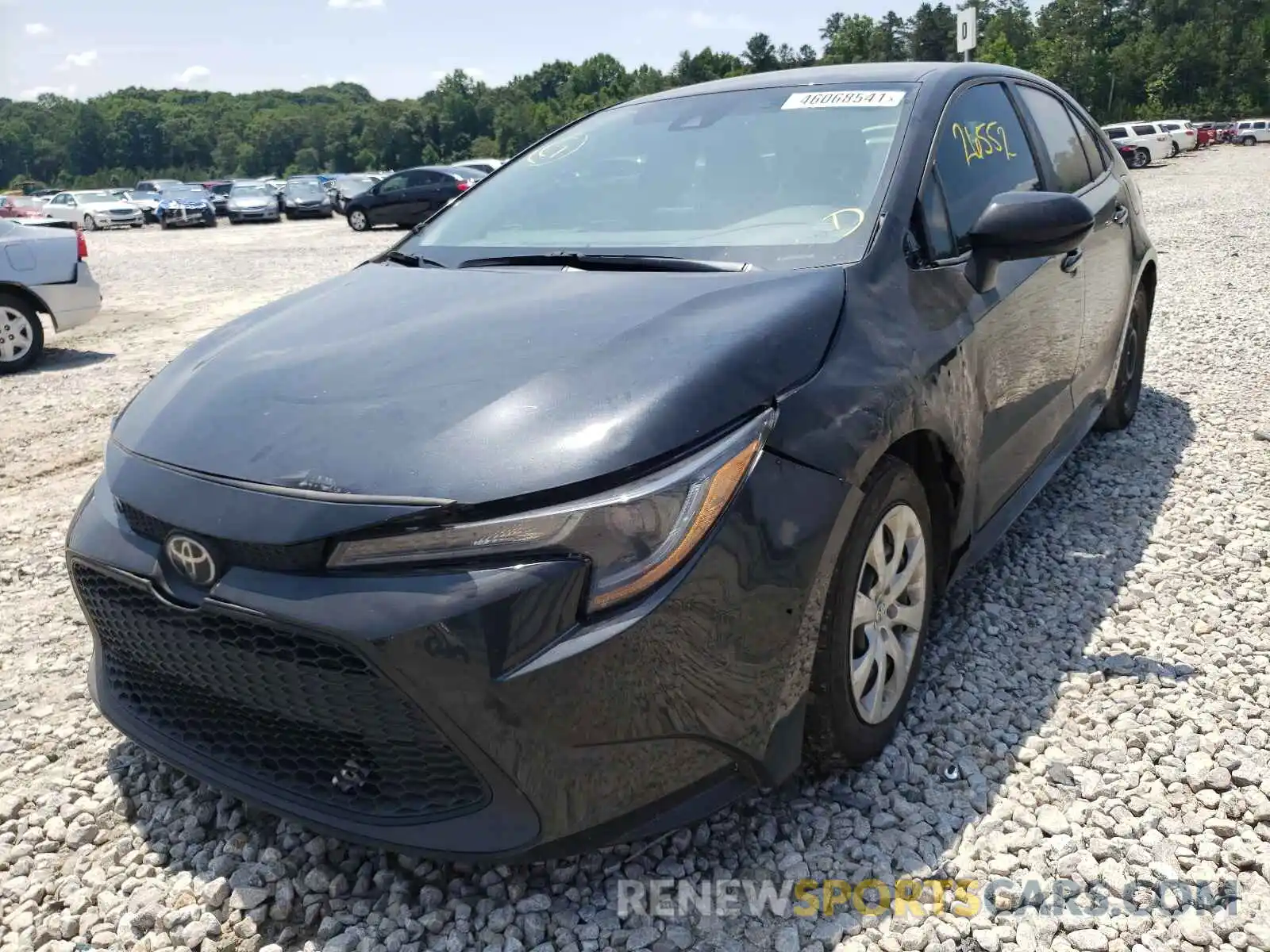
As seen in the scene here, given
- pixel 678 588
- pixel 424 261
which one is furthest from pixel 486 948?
pixel 424 261

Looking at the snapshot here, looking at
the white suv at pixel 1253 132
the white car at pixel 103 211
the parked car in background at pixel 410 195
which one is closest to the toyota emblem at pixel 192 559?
the parked car in background at pixel 410 195

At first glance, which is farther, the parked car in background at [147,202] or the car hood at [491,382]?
the parked car in background at [147,202]

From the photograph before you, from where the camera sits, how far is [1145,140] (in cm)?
3591

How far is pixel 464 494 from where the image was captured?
5.72ft

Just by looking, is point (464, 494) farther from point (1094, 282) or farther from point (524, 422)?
point (1094, 282)

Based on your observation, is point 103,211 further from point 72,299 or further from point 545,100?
point 545,100

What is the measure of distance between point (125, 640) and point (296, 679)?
0.55 m

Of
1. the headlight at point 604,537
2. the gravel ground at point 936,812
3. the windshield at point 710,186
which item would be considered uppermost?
the windshield at point 710,186

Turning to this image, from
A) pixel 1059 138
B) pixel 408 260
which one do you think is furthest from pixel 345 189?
pixel 408 260

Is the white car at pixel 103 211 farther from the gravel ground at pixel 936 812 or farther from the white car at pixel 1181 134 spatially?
the white car at pixel 1181 134

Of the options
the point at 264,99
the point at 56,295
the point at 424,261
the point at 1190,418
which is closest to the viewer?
the point at 424,261

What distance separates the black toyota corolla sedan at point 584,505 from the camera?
5.70 feet

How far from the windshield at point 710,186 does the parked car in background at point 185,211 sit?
31.1m

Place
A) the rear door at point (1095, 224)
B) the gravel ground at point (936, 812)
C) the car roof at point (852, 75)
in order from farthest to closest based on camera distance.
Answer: the rear door at point (1095, 224) → the car roof at point (852, 75) → the gravel ground at point (936, 812)
